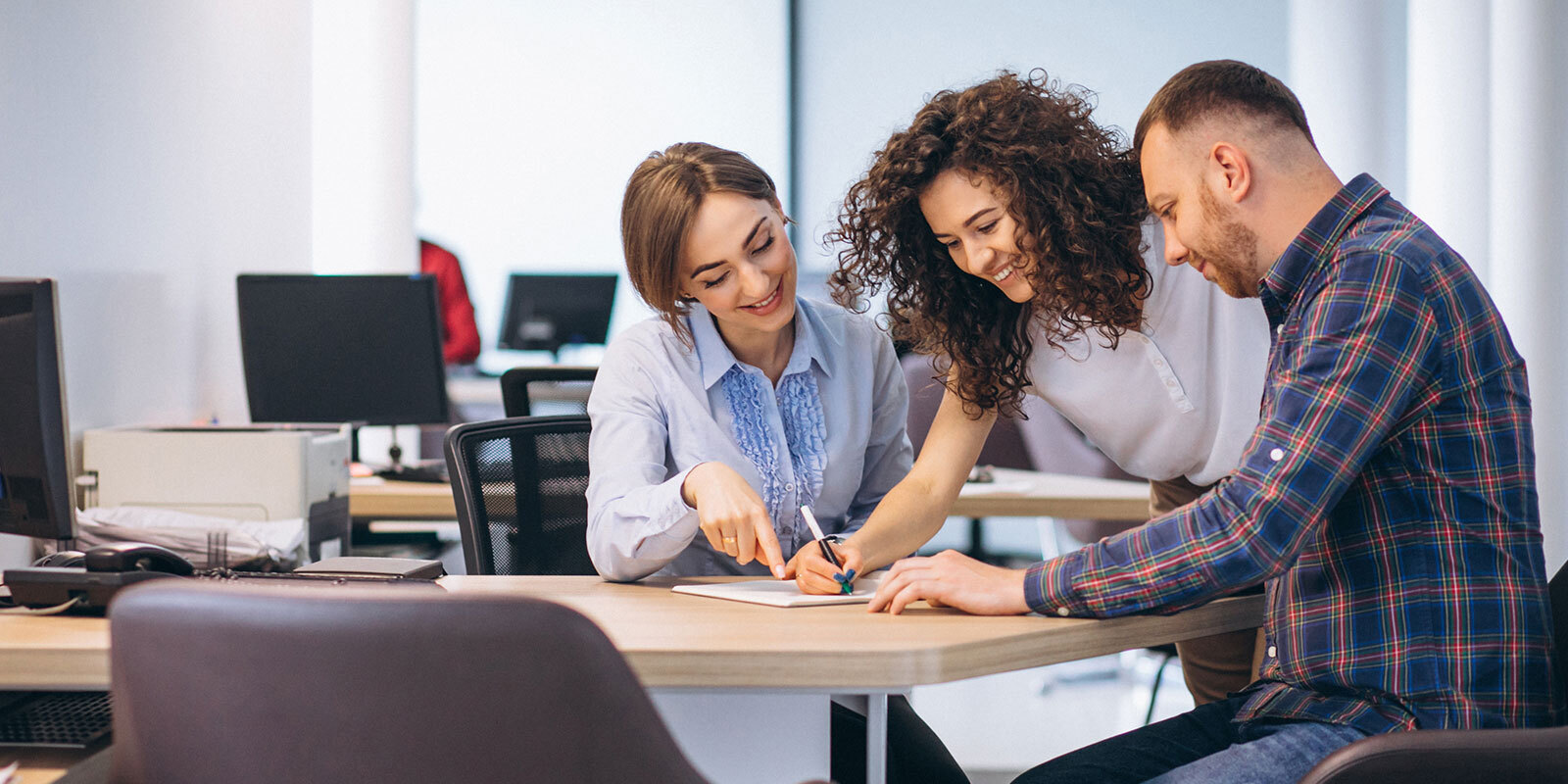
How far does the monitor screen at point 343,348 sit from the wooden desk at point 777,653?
185 cm

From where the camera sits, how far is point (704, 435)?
5.74ft

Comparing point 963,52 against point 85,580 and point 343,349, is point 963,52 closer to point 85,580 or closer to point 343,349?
point 343,349

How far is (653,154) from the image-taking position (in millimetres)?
1830

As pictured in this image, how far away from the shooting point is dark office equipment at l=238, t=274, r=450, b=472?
10.3ft

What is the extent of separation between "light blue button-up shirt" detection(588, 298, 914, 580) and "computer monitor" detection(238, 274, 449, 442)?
1.54m

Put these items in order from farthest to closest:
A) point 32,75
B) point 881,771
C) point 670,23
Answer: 1. point 670,23
2. point 32,75
3. point 881,771

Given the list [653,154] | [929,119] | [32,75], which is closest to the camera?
[929,119]

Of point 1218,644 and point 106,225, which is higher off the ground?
point 106,225

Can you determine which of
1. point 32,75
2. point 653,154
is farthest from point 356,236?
point 653,154

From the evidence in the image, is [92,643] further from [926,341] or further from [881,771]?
[926,341]

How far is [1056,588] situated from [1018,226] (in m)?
0.55

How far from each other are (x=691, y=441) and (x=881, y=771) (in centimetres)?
65

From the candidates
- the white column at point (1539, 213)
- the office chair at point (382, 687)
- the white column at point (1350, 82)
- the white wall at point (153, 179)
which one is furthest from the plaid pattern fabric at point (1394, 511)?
the white column at point (1350, 82)

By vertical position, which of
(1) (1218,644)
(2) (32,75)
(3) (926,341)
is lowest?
(1) (1218,644)
